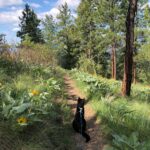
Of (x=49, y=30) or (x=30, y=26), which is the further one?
(x=49, y=30)

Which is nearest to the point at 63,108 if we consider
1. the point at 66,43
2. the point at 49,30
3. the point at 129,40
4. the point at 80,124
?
the point at 80,124

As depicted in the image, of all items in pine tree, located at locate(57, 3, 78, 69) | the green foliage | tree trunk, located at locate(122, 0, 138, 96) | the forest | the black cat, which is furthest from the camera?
pine tree, located at locate(57, 3, 78, 69)

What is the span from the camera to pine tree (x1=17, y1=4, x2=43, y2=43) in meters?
65.4

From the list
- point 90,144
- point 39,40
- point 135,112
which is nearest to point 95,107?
point 135,112

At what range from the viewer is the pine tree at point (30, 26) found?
65438 mm

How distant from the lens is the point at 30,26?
65.6 m

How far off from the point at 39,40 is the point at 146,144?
62.4 metres

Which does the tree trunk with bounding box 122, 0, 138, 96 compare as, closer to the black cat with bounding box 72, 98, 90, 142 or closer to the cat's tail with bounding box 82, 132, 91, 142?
the black cat with bounding box 72, 98, 90, 142

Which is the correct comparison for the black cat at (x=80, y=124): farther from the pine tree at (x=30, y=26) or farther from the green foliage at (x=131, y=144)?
the pine tree at (x=30, y=26)

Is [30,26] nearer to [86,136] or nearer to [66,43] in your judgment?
[66,43]

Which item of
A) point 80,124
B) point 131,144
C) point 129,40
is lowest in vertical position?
point 80,124

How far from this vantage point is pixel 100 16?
4078 cm

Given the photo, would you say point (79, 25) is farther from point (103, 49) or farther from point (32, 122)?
point (32, 122)

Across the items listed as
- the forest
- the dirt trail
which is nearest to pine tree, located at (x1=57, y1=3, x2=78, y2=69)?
the forest
